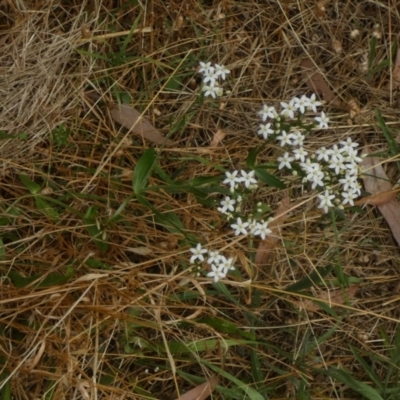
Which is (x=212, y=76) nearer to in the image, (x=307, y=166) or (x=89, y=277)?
(x=307, y=166)

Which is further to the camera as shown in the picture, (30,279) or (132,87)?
(132,87)

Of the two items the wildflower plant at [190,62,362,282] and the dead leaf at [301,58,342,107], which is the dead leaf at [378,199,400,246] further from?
the dead leaf at [301,58,342,107]

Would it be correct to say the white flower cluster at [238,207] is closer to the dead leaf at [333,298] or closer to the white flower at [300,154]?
the white flower at [300,154]

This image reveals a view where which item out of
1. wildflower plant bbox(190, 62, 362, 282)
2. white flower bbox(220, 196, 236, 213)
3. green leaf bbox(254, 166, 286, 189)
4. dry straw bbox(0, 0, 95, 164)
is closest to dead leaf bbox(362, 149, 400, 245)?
wildflower plant bbox(190, 62, 362, 282)

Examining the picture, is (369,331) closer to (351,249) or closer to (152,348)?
(351,249)

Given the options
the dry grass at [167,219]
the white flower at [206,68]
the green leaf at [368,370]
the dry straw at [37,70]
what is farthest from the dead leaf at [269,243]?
the dry straw at [37,70]

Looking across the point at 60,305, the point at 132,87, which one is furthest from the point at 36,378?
the point at 132,87

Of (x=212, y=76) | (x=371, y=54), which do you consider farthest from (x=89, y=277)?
(x=371, y=54)
